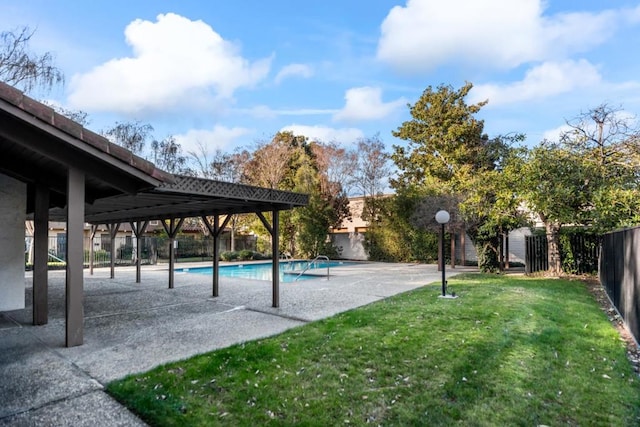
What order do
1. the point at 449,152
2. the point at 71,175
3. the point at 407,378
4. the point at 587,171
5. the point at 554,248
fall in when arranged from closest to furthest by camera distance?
the point at 407,378
the point at 71,175
the point at 587,171
the point at 554,248
the point at 449,152

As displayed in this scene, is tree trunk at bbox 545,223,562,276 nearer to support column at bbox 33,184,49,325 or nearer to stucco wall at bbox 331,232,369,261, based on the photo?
stucco wall at bbox 331,232,369,261

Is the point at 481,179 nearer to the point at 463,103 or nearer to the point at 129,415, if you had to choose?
the point at 463,103

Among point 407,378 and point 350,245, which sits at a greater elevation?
point 350,245

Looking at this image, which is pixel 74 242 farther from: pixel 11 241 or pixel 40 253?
pixel 11 241

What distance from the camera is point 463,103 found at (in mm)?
21781

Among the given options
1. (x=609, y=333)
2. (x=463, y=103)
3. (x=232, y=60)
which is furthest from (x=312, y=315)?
(x=463, y=103)

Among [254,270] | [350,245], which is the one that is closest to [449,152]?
[350,245]

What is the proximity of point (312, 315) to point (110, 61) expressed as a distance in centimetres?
1748

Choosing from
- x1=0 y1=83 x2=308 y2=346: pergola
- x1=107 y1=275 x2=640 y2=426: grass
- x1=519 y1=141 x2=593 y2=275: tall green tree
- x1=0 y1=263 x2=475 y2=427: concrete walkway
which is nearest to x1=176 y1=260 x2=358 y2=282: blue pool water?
x1=0 y1=263 x2=475 y2=427: concrete walkway

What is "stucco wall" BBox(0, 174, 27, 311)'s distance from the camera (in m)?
7.75

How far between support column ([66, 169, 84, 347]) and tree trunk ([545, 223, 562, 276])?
44.9 feet

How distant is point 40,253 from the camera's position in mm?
6680

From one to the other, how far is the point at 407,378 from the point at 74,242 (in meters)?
4.59

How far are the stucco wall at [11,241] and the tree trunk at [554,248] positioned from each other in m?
15.1
